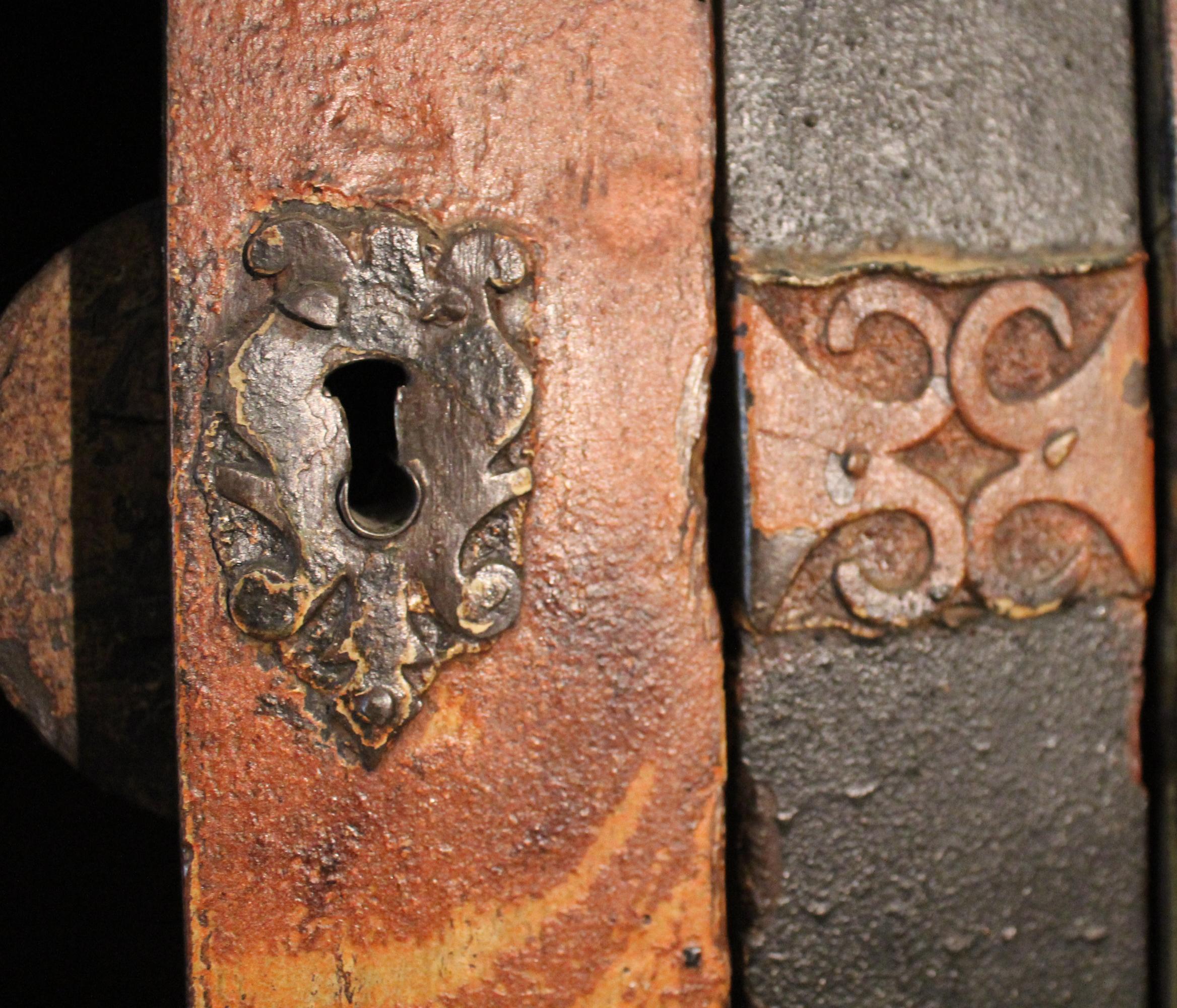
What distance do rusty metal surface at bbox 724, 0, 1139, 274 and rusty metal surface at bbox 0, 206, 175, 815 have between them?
0.59 meters

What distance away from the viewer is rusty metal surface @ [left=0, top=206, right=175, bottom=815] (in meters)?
0.84

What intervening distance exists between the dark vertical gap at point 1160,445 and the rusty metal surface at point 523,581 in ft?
1.43

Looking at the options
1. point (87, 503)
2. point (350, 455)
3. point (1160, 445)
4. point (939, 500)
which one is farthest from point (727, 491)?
point (87, 503)

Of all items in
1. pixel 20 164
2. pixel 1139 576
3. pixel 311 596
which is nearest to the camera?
pixel 311 596

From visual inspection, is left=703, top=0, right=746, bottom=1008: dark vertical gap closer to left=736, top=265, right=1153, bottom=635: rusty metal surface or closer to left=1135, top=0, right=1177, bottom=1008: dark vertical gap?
left=736, top=265, right=1153, bottom=635: rusty metal surface

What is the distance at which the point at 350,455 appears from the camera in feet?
2.12

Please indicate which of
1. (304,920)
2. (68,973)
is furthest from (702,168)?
(68,973)

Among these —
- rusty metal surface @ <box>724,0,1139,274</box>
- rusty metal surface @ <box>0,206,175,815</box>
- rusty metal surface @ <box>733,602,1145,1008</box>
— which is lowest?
rusty metal surface @ <box>733,602,1145,1008</box>

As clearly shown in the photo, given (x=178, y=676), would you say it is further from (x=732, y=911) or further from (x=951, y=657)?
(x=951, y=657)

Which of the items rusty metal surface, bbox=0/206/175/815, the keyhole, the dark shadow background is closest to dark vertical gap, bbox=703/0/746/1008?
the keyhole

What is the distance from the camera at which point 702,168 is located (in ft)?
2.22

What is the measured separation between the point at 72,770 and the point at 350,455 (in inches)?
48.9

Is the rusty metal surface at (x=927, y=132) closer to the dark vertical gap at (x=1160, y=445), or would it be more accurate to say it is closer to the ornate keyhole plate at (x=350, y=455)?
the dark vertical gap at (x=1160, y=445)

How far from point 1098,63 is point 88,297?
3.23 feet
